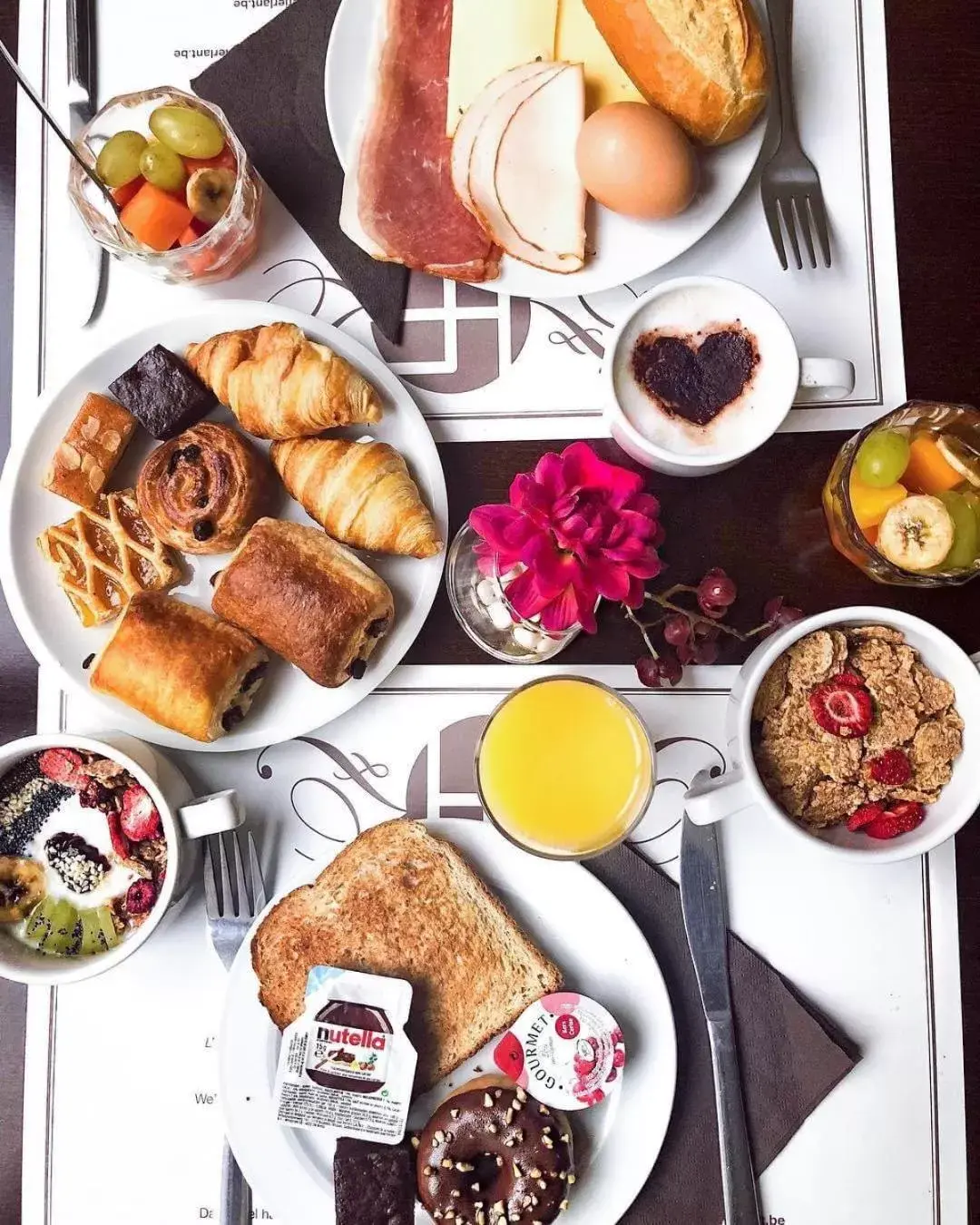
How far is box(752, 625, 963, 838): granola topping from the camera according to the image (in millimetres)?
1130

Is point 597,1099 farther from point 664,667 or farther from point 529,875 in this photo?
point 664,667

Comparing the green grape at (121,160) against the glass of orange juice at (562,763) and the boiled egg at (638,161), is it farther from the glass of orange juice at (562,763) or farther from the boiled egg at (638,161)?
the glass of orange juice at (562,763)

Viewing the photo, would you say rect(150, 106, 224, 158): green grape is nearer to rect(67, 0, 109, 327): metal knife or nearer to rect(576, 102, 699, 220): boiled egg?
rect(67, 0, 109, 327): metal knife

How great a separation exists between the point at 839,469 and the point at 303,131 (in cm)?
89

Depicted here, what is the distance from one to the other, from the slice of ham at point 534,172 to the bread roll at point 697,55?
82 millimetres

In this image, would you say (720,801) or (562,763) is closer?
(720,801)

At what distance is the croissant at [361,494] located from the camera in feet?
4.03

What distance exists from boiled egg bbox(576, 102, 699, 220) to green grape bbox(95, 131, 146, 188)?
23.0 inches

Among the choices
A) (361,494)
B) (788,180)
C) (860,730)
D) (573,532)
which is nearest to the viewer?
(573,532)

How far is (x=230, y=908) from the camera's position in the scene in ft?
4.29

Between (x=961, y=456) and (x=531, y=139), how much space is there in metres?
0.69

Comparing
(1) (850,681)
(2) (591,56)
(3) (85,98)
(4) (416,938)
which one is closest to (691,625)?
(1) (850,681)

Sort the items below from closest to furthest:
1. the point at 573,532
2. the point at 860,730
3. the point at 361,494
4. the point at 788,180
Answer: the point at 573,532 → the point at 860,730 → the point at 361,494 → the point at 788,180

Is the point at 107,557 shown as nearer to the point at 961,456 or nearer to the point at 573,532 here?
the point at 573,532
